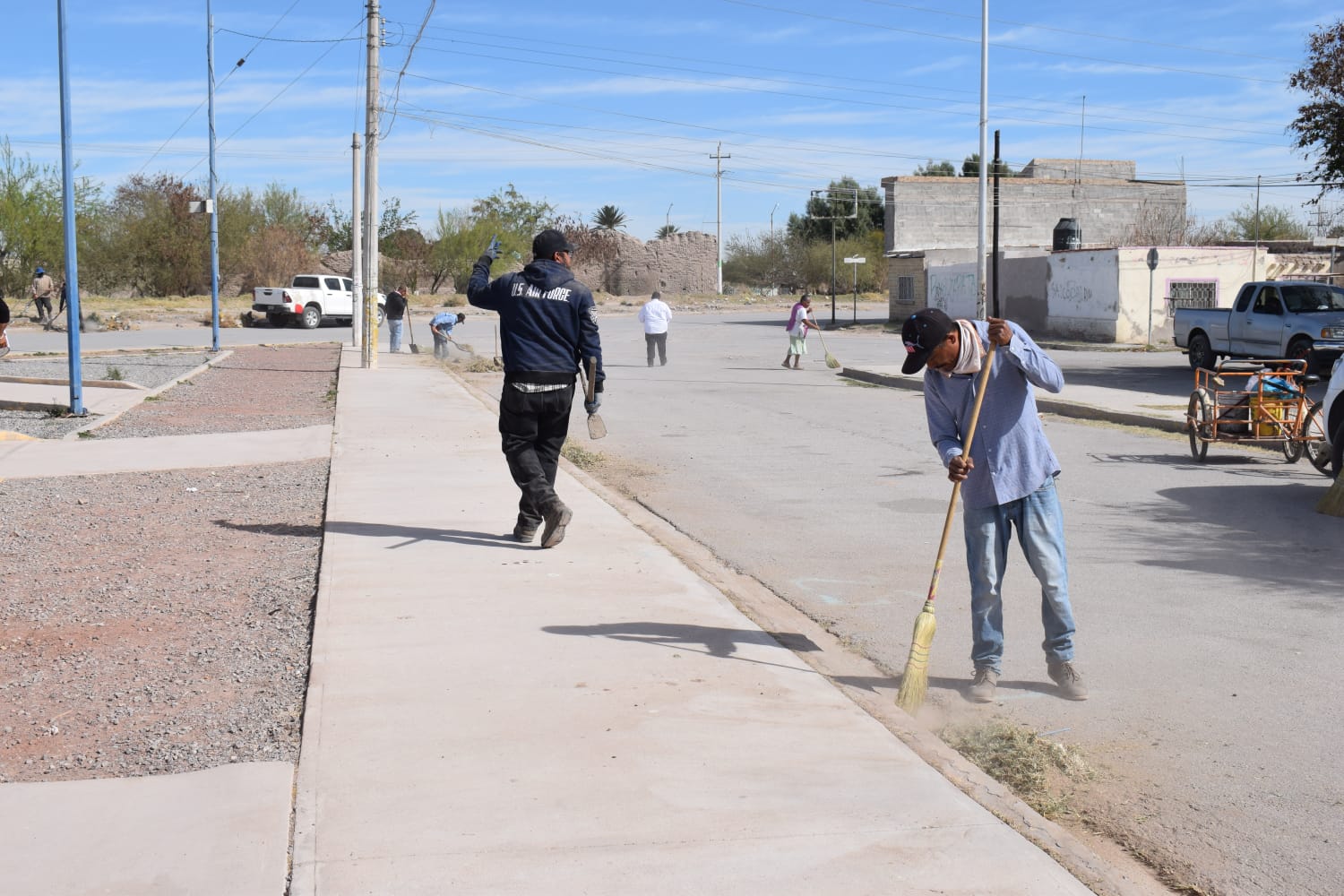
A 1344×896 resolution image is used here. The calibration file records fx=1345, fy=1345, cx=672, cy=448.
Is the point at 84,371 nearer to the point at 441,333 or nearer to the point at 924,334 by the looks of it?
the point at 441,333

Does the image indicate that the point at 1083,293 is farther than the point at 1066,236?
No

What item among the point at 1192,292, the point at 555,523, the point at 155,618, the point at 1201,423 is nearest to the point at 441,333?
the point at 1201,423

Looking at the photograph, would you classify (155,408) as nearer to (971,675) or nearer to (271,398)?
(271,398)

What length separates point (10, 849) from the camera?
152 inches

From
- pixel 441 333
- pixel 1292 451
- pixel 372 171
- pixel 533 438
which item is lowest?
pixel 1292 451

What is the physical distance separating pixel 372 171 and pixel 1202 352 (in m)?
16.5

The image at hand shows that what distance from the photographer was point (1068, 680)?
554cm

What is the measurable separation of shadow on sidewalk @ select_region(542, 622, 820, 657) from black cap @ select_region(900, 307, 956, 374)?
1.55 m

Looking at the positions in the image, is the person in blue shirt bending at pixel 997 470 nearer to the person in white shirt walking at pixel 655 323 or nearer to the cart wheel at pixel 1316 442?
the cart wheel at pixel 1316 442

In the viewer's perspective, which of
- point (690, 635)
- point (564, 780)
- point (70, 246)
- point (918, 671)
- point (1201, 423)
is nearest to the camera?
point (564, 780)

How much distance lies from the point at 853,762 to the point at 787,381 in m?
19.7

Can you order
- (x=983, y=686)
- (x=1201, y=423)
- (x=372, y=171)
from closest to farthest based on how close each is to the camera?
(x=983, y=686) → (x=1201, y=423) → (x=372, y=171)

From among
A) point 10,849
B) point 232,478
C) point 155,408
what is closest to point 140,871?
point 10,849

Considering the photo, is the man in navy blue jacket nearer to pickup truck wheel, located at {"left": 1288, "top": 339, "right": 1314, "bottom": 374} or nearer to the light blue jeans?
the light blue jeans
